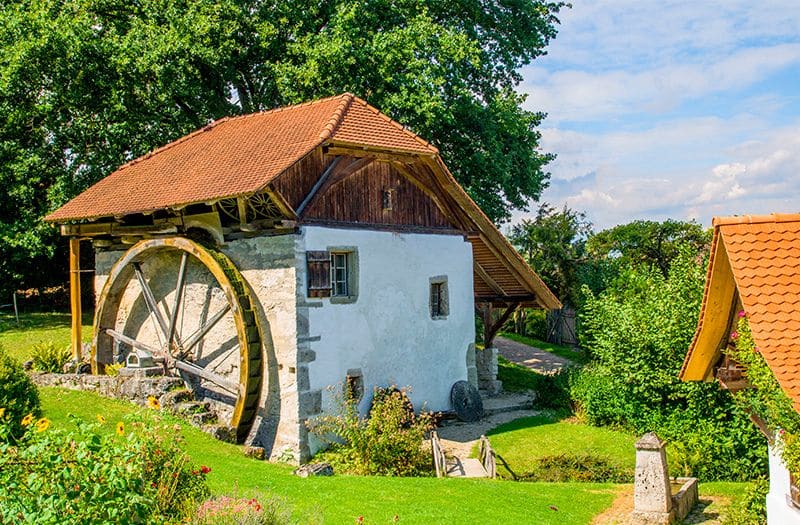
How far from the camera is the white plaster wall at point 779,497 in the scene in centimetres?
762

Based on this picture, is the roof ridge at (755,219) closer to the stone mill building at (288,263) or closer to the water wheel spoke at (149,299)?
the stone mill building at (288,263)

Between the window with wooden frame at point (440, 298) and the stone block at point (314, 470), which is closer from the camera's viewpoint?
the stone block at point (314, 470)

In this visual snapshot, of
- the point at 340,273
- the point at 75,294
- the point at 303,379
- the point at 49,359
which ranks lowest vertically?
the point at 303,379

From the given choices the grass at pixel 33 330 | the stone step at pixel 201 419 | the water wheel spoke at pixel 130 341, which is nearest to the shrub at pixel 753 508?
the stone step at pixel 201 419

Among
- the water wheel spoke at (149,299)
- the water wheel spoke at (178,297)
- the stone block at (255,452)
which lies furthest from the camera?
the water wheel spoke at (149,299)

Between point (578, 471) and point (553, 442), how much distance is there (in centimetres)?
178

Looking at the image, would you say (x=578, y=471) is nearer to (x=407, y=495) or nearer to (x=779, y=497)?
(x=407, y=495)

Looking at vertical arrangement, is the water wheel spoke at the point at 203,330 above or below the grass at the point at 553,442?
above

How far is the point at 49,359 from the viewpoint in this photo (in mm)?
16250

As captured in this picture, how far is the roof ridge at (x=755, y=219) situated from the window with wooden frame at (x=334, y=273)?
7.20m

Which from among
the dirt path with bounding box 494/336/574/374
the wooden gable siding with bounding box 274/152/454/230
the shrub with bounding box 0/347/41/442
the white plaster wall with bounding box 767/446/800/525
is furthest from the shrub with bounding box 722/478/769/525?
the dirt path with bounding box 494/336/574/374

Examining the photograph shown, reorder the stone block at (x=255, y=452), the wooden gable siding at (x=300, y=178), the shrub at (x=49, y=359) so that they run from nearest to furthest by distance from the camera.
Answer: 1. the stone block at (x=255, y=452)
2. the wooden gable siding at (x=300, y=178)
3. the shrub at (x=49, y=359)

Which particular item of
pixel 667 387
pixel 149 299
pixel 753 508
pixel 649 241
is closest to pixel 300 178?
pixel 149 299

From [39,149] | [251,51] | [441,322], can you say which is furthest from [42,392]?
[251,51]
